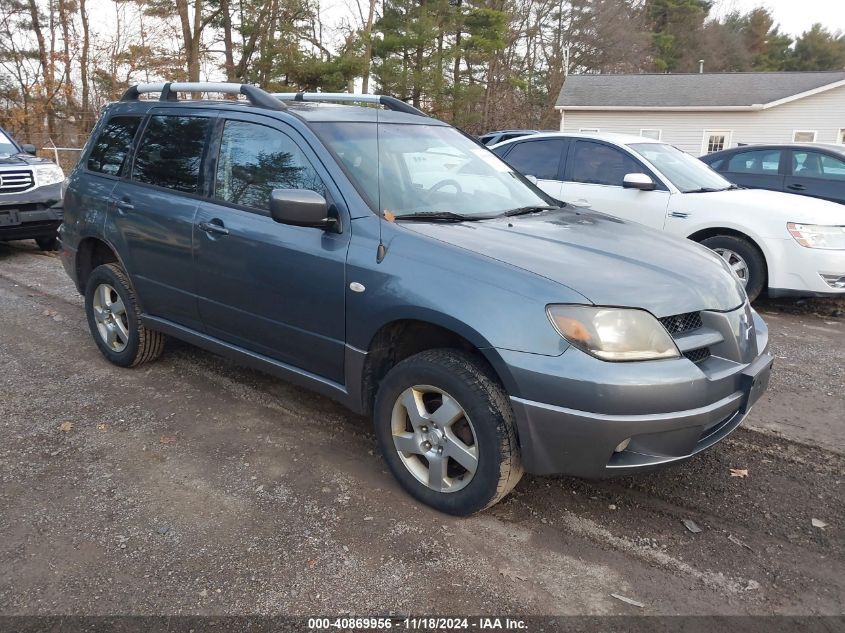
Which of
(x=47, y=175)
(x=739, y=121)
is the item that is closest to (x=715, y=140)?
(x=739, y=121)

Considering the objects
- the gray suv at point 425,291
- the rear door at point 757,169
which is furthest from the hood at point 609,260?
the rear door at point 757,169

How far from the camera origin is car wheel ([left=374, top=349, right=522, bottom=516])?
2682 mm

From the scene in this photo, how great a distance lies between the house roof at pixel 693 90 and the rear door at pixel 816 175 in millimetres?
→ 18328

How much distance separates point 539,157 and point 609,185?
94cm

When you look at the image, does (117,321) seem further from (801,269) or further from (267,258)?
(801,269)

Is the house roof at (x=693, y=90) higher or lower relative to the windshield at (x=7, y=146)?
higher

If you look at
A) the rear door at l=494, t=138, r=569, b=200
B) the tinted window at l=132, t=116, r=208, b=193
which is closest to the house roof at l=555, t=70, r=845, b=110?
the rear door at l=494, t=138, r=569, b=200

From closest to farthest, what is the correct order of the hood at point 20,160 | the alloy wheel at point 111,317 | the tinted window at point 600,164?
the alloy wheel at point 111,317
the tinted window at point 600,164
the hood at point 20,160

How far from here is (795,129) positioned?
24.8m

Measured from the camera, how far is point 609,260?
9.56 feet

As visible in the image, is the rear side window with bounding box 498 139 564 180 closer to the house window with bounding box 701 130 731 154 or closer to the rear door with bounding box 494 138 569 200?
the rear door with bounding box 494 138 569 200

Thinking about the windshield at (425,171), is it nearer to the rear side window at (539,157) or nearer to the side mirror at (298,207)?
the side mirror at (298,207)

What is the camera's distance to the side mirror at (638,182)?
652 cm

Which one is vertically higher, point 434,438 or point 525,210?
point 525,210
